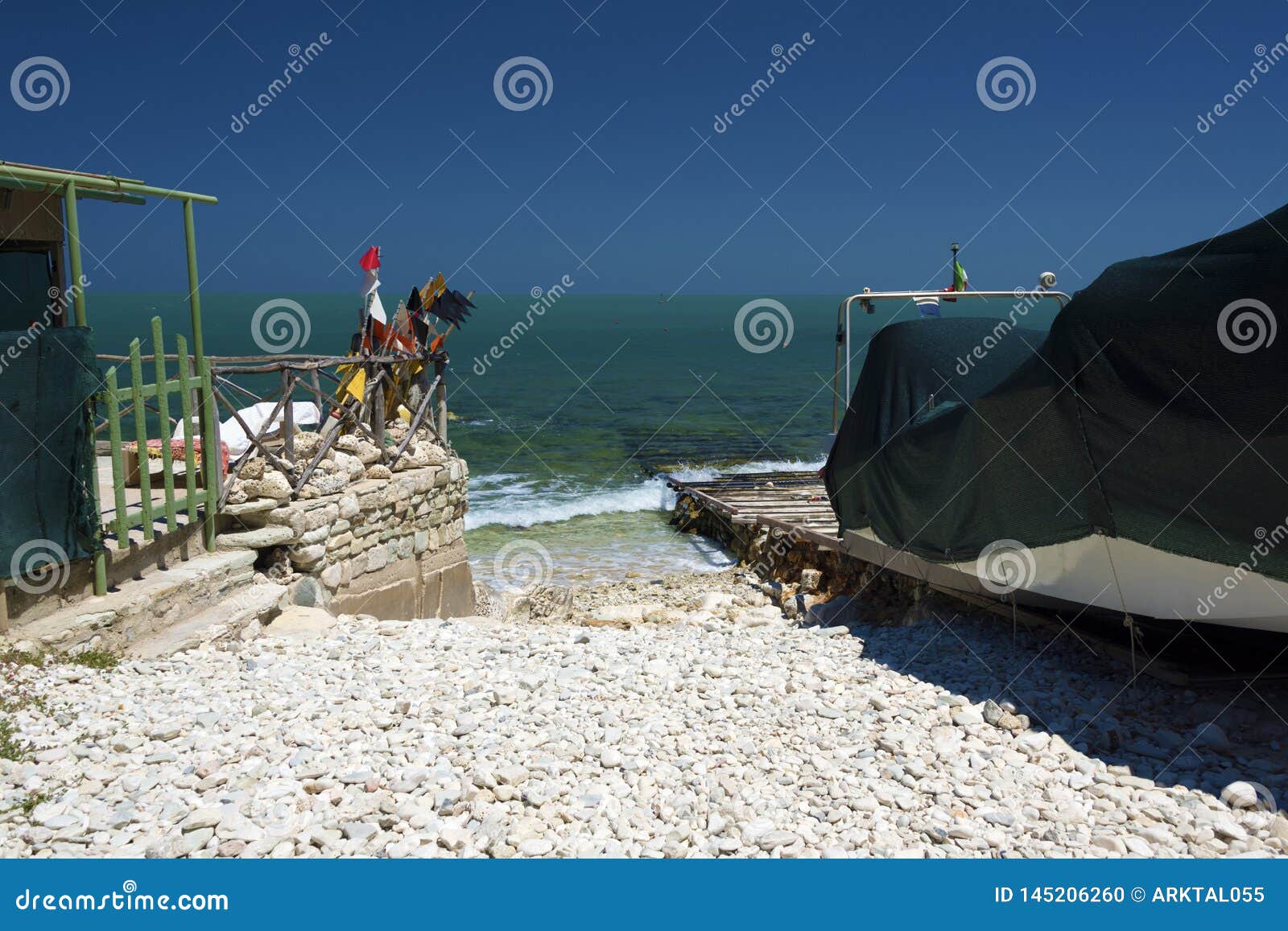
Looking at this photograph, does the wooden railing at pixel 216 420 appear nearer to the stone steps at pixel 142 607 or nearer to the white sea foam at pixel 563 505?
the stone steps at pixel 142 607

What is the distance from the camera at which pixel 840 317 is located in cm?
1023

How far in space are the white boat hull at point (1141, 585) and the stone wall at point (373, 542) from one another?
19.7ft

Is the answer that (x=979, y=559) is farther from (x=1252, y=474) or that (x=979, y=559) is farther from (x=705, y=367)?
(x=705, y=367)

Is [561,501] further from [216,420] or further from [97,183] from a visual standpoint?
[97,183]

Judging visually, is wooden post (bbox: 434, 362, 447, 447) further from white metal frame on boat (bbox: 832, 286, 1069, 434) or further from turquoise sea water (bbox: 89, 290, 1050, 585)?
white metal frame on boat (bbox: 832, 286, 1069, 434)

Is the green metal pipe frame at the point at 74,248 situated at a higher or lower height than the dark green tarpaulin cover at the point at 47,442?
higher

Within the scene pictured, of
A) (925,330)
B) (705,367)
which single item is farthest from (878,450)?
(705,367)

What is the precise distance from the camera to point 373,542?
1045cm

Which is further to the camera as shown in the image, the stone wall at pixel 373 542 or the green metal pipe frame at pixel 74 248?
the stone wall at pixel 373 542

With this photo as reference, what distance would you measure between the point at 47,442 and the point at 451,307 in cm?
671

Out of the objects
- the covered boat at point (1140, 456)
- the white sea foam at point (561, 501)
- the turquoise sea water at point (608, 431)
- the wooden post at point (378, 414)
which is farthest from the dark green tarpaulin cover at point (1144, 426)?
the white sea foam at point (561, 501)

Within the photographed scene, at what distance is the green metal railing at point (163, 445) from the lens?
700cm

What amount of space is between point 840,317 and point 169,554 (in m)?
6.93

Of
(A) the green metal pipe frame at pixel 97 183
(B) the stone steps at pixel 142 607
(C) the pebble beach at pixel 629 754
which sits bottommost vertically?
(C) the pebble beach at pixel 629 754
